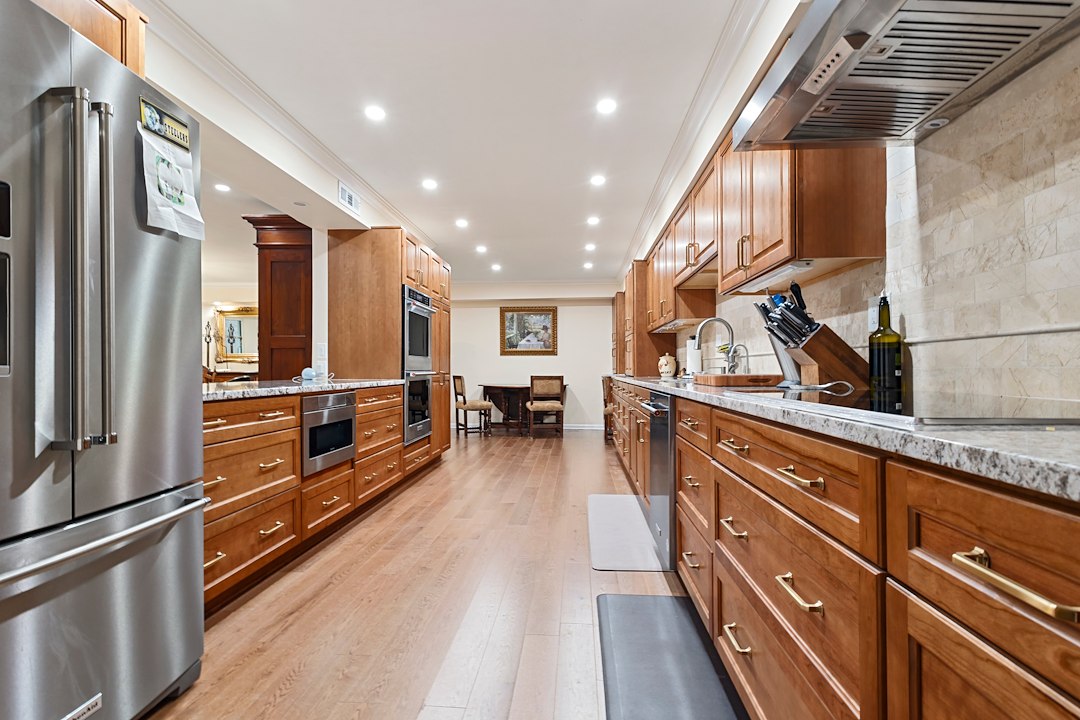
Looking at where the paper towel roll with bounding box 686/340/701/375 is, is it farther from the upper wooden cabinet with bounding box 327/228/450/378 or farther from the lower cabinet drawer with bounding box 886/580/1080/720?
the lower cabinet drawer with bounding box 886/580/1080/720

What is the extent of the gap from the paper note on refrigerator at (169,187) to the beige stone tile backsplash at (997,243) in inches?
79.8

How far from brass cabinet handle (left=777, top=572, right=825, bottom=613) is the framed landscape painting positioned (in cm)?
794

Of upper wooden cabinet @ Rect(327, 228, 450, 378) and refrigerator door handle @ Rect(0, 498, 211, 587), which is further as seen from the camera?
upper wooden cabinet @ Rect(327, 228, 450, 378)

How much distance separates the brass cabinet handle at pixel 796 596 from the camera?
92 centimetres

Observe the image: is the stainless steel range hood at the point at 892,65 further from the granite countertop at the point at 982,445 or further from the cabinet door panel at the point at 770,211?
the granite countertop at the point at 982,445

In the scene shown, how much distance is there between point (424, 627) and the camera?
1884mm

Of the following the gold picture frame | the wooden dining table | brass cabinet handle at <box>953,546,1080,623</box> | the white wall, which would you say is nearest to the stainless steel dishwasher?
brass cabinet handle at <box>953,546,1080,623</box>

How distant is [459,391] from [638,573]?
5835mm

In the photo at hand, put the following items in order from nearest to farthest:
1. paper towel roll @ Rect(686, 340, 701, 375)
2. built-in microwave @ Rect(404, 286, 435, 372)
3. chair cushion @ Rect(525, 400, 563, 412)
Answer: paper towel roll @ Rect(686, 340, 701, 375) → built-in microwave @ Rect(404, 286, 435, 372) → chair cushion @ Rect(525, 400, 563, 412)

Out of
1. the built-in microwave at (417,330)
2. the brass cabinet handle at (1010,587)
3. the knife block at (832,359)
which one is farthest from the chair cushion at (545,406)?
the brass cabinet handle at (1010,587)

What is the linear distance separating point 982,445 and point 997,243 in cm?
105

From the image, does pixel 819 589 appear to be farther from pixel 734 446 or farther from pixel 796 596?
pixel 734 446

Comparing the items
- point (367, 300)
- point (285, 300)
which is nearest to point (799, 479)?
point (367, 300)

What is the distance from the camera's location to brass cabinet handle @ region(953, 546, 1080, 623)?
1.47 ft
